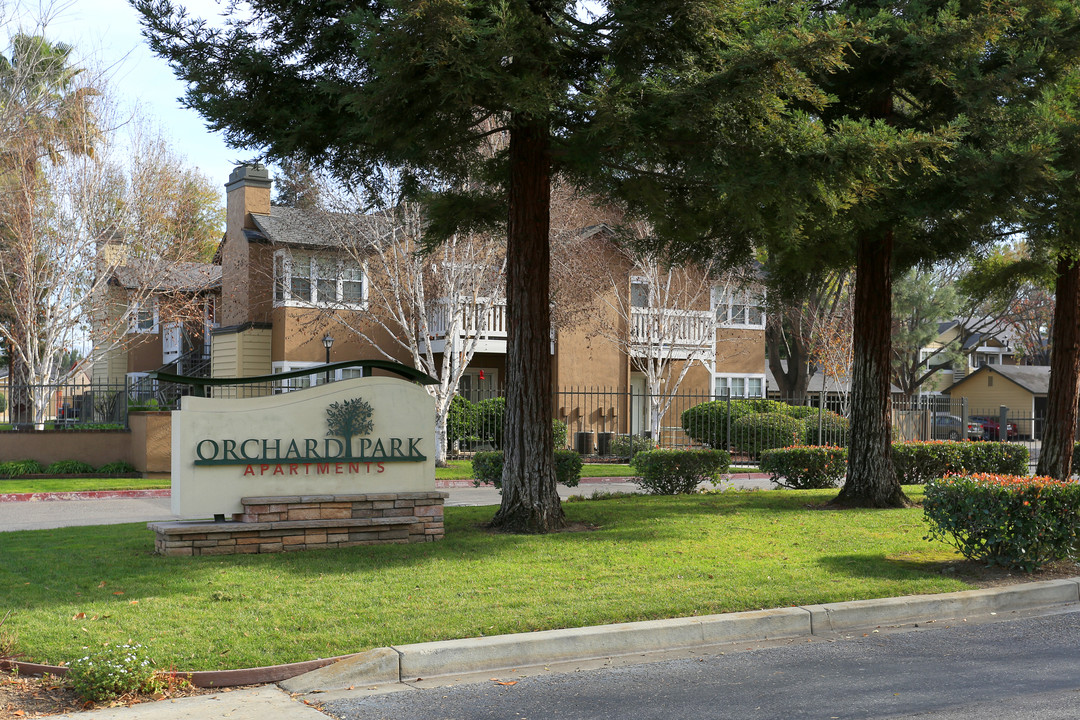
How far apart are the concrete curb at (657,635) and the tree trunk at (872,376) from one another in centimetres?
519

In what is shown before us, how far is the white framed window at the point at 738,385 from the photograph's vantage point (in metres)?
34.1

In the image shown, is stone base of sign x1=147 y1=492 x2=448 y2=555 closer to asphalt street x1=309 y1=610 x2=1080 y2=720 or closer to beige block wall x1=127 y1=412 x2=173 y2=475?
asphalt street x1=309 y1=610 x2=1080 y2=720

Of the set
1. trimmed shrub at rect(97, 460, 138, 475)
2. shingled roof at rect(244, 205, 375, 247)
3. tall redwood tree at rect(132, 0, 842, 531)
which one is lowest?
trimmed shrub at rect(97, 460, 138, 475)

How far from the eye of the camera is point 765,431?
26.2m

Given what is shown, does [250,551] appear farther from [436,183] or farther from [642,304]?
[642,304]

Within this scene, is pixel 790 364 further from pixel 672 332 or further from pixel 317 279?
pixel 317 279

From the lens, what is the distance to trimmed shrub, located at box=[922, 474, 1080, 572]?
8969 mm

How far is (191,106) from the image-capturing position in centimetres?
1096

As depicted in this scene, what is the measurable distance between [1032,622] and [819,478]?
921 centimetres

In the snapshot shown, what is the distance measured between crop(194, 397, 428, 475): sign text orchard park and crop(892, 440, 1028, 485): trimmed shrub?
10.3 meters

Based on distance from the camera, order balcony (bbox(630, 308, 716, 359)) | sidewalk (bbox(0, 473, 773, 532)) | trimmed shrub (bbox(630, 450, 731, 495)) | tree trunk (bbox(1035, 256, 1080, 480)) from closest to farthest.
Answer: sidewalk (bbox(0, 473, 773, 532))
trimmed shrub (bbox(630, 450, 731, 495))
tree trunk (bbox(1035, 256, 1080, 480))
balcony (bbox(630, 308, 716, 359))

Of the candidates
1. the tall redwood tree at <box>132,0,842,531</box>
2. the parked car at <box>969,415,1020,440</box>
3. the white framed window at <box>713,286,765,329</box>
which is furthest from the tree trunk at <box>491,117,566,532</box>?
the parked car at <box>969,415,1020,440</box>

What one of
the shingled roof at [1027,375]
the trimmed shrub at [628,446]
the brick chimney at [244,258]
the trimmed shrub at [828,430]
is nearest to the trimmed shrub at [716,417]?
the trimmed shrub at [828,430]

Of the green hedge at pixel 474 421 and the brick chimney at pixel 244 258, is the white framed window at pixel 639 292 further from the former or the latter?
the brick chimney at pixel 244 258
